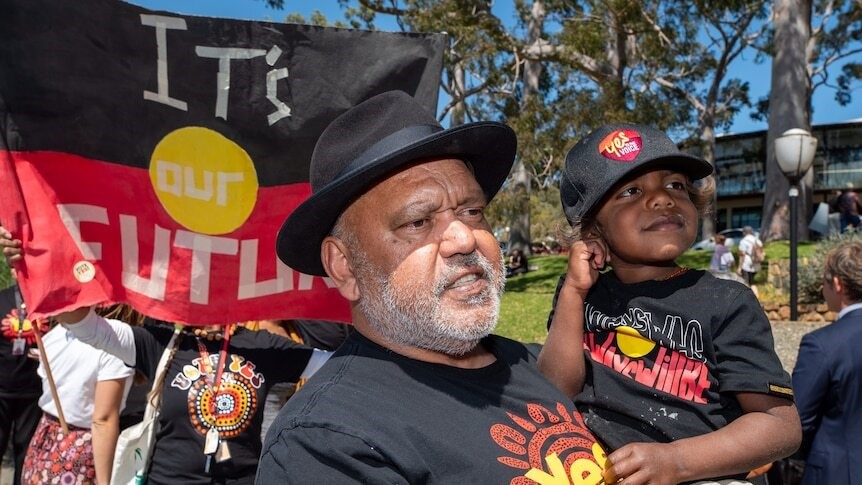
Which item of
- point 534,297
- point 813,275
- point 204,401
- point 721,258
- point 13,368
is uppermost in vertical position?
point 204,401

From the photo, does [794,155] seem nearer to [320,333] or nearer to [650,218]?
[320,333]

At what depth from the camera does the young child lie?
1888 millimetres

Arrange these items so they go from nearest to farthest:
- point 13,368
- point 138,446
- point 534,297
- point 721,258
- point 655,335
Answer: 1. point 655,335
2. point 138,446
3. point 13,368
4. point 534,297
5. point 721,258

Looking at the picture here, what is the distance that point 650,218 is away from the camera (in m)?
2.25

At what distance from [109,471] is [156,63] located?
2.11 meters

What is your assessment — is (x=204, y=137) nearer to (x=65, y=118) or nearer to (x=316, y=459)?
(x=65, y=118)

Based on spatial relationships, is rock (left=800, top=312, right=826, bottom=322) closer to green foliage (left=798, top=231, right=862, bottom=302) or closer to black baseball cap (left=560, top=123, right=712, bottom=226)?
green foliage (left=798, top=231, right=862, bottom=302)

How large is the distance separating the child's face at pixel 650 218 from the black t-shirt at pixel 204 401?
2.10 meters

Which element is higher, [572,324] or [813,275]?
[572,324]

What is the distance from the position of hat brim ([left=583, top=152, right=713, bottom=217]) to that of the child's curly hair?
24mm

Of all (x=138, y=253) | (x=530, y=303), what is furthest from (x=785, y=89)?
(x=138, y=253)

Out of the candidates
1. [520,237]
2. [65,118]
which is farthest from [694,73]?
[65,118]

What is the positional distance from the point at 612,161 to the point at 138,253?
7.41ft

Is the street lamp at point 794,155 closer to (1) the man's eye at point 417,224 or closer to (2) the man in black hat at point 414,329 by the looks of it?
(2) the man in black hat at point 414,329
